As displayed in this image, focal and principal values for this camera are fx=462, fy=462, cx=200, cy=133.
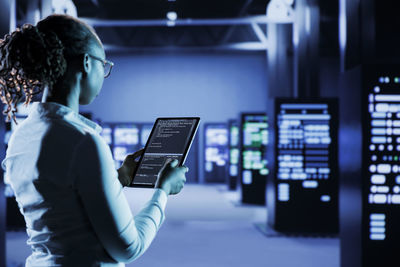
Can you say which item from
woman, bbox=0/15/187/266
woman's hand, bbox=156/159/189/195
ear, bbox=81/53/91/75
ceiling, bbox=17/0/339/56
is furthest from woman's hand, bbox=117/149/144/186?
ceiling, bbox=17/0/339/56

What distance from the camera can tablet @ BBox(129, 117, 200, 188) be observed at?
1658mm

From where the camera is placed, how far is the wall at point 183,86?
17.5 meters

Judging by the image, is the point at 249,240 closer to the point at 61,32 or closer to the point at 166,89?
the point at 61,32

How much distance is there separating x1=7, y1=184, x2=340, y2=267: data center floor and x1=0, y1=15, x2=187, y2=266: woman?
14.7 ft

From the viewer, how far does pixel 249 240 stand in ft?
23.3

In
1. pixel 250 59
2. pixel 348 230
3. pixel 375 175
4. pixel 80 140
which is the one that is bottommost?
pixel 348 230

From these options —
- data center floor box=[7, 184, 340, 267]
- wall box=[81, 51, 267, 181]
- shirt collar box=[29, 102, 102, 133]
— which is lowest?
data center floor box=[7, 184, 340, 267]

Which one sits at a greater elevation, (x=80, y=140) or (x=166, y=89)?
(x=166, y=89)

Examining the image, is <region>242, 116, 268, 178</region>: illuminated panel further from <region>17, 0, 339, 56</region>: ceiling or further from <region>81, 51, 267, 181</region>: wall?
<region>81, 51, 267, 181</region>: wall

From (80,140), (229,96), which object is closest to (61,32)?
(80,140)

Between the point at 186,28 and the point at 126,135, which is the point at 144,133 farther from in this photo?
the point at 186,28

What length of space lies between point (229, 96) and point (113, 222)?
53.9ft

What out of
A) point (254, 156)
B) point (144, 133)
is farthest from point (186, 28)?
point (254, 156)

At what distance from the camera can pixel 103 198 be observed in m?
1.25
